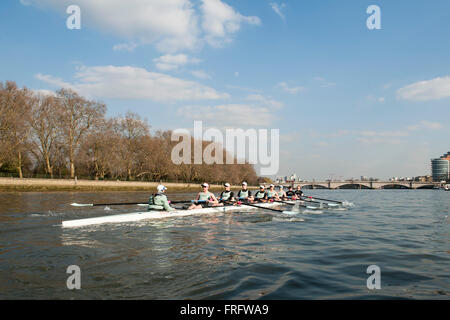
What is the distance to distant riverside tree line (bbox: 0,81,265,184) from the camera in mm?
41500

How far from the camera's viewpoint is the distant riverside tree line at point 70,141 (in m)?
41.5

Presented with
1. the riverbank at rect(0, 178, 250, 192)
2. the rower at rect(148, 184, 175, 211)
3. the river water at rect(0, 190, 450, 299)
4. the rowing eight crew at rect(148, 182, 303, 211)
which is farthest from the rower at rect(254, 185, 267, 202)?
the riverbank at rect(0, 178, 250, 192)

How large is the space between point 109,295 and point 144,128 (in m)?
60.6

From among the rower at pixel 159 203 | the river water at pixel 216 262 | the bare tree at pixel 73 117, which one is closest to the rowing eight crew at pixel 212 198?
the rower at pixel 159 203

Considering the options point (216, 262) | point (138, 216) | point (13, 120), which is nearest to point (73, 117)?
point (13, 120)

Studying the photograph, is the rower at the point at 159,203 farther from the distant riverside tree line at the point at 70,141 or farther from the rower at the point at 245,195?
the distant riverside tree line at the point at 70,141

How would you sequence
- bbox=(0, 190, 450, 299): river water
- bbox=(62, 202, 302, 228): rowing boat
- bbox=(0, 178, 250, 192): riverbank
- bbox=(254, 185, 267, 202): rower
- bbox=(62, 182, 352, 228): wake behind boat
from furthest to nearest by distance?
1. bbox=(0, 178, 250, 192): riverbank
2. bbox=(254, 185, 267, 202): rower
3. bbox=(62, 182, 352, 228): wake behind boat
4. bbox=(62, 202, 302, 228): rowing boat
5. bbox=(0, 190, 450, 299): river water

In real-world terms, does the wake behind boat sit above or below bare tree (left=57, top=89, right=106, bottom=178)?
below

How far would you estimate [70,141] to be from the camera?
49.7 metres

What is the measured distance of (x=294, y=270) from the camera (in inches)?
259

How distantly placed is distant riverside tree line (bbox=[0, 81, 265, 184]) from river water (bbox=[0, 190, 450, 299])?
118 ft

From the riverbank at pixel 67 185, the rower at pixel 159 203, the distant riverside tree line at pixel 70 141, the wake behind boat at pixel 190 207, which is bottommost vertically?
the riverbank at pixel 67 185

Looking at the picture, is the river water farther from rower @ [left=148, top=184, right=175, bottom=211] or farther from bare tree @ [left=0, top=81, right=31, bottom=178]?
bare tree @ [left=0, top=81, right=31, bottom=178]

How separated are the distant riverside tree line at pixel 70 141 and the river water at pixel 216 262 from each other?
118 ft
